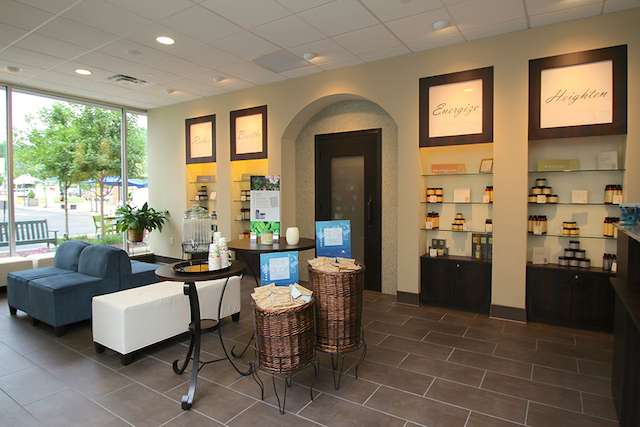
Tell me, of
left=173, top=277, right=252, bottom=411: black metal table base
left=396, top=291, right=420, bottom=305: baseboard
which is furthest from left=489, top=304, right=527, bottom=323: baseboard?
left=173, top=277, right=252, bottom=411: black metal table base

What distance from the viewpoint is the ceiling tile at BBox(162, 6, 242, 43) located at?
3.70 meters

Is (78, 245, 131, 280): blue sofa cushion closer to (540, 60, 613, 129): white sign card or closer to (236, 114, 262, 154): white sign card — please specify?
(236, 114, 262, 154): white sign card

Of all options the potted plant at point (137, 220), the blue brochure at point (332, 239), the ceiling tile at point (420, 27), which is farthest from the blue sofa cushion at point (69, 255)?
the ceiling tile at point (420, 27)

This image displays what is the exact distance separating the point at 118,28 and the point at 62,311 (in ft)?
10.1

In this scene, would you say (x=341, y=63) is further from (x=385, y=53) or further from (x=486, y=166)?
→ (x=486, y=166)

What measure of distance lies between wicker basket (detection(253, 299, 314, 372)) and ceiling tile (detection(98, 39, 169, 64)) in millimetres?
3758

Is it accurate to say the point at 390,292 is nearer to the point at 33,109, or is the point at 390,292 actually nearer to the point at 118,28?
the point at 118,28

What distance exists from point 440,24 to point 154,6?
2.87 meters

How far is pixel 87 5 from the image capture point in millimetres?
3520

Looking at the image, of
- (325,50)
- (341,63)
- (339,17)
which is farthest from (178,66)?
(339,17)

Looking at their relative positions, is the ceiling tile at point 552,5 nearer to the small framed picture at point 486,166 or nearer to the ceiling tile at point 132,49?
the small framed picture at point 486,166

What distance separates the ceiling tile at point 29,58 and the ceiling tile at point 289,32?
3032 mm

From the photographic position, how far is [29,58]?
16.3 feet

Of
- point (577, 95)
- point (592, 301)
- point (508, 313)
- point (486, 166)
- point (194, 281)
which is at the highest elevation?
point (577, 95)
